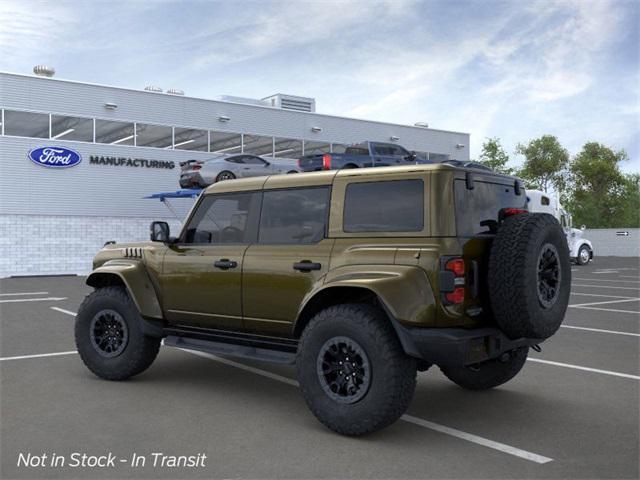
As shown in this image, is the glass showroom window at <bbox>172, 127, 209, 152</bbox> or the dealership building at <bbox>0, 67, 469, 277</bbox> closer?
the dealership building at <bbox>0, 67, 469, 277</bbox>

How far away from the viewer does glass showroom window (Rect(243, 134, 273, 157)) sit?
3100 centimetres

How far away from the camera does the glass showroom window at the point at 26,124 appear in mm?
25078

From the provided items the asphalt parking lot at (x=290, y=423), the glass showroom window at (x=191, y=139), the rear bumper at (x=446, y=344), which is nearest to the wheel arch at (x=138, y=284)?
the asphalt parking lot at (x=290, y=423)

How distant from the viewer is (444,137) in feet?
126

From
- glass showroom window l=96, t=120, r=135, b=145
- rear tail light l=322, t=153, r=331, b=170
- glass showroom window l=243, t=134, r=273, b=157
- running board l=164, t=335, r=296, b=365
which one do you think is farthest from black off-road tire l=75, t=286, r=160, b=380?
glass showroom window l=243, t=134, r=273, b=157

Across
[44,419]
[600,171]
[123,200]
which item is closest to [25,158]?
[123,200]

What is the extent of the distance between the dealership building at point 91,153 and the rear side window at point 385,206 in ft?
76.2

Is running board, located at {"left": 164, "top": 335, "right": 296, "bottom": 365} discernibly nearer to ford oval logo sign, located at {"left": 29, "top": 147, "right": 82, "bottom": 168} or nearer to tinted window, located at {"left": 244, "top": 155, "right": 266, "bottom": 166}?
tinted window, located at {"left": 244, "top": 155, "right": 266, "bottom": 166}

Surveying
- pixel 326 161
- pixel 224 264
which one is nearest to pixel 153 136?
pixel 326 161

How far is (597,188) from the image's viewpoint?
66.8 m

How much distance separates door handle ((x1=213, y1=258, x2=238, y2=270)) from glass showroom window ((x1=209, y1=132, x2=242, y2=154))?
2491 centimetres

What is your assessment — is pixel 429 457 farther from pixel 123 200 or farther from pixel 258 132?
pixel 258 132

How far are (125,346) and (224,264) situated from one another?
158 centimetres

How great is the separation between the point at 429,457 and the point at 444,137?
35.6 meters
